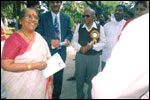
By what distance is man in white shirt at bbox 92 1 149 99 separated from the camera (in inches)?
28.6

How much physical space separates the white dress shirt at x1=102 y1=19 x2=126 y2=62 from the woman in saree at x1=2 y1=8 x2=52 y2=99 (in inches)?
72.1

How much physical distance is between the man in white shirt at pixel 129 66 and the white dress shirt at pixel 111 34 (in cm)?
297

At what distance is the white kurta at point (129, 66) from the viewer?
73 centimetres

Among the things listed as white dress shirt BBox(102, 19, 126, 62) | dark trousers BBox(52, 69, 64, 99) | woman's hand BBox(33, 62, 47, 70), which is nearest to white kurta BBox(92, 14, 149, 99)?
woman's hand BBox(33, 62, 47, 70)

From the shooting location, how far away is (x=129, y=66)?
731mm

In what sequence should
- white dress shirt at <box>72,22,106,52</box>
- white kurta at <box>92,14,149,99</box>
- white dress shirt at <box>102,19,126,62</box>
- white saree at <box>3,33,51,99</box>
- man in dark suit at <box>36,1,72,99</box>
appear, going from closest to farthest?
white kurta at <box>92,14,149,99</box>, white saree at <box>3,33,51,99</box>, man in dark suit at <box>36,1,72,99</box>, white dress shirt at <box>72,22,106,52</box>, white dress shirt at <box>102,19,126,62</box>

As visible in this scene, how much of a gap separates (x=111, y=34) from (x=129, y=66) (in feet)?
10.2

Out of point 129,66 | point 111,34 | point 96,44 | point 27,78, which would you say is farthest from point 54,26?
point 129,66

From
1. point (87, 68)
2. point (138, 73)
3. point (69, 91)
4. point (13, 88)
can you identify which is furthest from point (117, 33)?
point (138, 73)

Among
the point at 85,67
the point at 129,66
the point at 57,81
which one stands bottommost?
the point at 57,81

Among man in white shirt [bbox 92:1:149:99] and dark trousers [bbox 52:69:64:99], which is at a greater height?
man in white shirt [bbox 92:1:149:99]

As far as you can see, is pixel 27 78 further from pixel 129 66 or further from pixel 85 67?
pixel 129 66

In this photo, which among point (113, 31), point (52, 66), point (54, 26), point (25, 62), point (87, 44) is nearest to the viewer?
point (25, 62)

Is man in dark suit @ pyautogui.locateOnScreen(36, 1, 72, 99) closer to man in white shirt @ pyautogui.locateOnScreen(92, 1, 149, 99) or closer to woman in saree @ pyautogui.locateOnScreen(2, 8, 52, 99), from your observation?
woman in saree @ pyautogui.locateOnScreen(2, 8, 52, 99)
